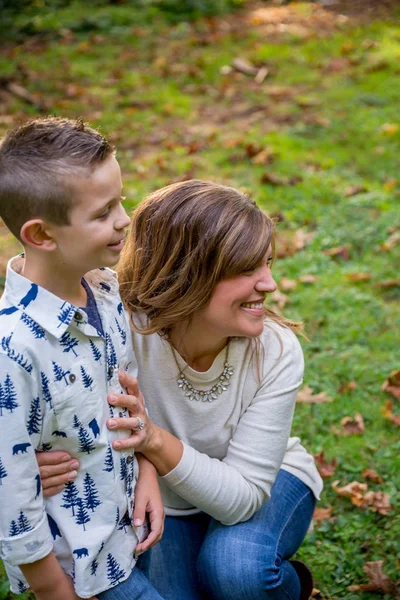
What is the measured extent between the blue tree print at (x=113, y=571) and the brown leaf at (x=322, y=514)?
3.87ft

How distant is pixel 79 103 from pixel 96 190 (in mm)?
5461

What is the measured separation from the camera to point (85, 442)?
5.77ft

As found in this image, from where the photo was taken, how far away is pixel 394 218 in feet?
16.0

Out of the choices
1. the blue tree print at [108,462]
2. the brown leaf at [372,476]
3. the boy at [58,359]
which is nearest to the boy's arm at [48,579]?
the boy at [58,359]

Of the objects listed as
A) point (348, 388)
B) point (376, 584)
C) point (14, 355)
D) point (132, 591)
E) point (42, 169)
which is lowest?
point (348, 388)

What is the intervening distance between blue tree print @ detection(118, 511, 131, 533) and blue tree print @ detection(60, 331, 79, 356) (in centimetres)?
49

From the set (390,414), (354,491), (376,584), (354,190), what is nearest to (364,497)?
(354,491)

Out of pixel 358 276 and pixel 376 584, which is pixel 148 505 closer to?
pixel 376 584

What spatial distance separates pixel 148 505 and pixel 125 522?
0.29 ft

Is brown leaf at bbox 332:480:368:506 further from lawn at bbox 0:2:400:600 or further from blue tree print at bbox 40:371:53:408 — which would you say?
blue tree print at bbox 40:371:53:408

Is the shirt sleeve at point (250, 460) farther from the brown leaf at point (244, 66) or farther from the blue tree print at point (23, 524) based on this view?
the brown leaf at point (244, 66)

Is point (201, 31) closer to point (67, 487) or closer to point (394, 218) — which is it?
point (394, 218)

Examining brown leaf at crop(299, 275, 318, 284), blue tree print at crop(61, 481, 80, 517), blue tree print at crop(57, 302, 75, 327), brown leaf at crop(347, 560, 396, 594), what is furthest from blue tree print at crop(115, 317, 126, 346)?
brown leaf at crop(299, 275, 318, 284)

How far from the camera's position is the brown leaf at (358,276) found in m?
4.34
